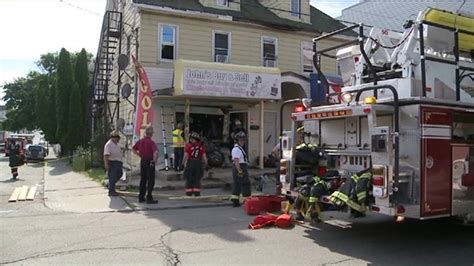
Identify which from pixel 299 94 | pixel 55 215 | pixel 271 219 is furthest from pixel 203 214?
pixel 299 94

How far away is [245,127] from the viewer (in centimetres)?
1856

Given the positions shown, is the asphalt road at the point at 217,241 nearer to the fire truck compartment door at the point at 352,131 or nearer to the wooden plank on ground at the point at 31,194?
the fire truck compartment door at the point at 352,131

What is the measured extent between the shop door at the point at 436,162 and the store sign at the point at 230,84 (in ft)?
31.8

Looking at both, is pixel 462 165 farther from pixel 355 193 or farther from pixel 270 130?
pixel 270 130

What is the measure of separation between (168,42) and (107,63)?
4.61 m

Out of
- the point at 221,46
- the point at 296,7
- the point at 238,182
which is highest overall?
the point at 296,7

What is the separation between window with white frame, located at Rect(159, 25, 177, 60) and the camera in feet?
56.5

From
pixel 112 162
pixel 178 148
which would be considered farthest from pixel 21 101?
pixel 112 162

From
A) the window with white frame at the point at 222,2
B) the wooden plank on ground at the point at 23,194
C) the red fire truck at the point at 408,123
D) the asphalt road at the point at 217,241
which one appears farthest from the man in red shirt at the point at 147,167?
the window with white frame at the point at 222,2

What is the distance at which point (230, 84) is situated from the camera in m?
16.0

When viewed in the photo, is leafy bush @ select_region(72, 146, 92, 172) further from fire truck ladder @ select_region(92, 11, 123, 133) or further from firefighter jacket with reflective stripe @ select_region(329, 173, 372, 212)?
firefighter jacket with reflective stripe @ select_region(329, 173, 372, 212)

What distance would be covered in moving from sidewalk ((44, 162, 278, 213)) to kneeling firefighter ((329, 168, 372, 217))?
15.7ft

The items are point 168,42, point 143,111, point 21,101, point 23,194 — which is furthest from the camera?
point 21,101

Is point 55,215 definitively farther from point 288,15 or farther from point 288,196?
point 288,15
